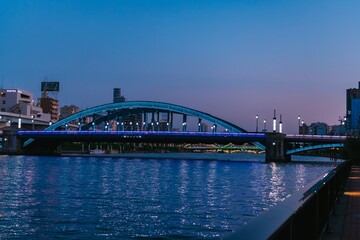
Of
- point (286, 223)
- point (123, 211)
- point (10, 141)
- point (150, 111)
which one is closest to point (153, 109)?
point (150, 111)

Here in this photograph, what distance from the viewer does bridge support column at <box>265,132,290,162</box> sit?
14175cm

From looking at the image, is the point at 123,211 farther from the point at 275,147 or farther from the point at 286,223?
the point at 275,147

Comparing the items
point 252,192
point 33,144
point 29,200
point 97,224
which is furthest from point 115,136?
point 97,224

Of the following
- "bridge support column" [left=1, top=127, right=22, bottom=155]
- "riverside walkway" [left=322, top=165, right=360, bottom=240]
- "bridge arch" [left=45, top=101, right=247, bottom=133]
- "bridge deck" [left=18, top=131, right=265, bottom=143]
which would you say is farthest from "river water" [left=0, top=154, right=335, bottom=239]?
"bridge arch" [left=45, top=101, right=247, bottom=133]

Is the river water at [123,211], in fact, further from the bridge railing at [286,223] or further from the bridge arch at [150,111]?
the bridge arch at [150,111]

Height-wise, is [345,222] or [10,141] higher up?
[10,141]

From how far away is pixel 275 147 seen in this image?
142875 millimetres

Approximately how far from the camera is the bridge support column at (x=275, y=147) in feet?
465

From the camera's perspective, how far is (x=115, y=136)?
137625 mm

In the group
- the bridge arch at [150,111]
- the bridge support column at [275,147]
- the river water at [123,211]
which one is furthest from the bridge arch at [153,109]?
the river water at [123,211]

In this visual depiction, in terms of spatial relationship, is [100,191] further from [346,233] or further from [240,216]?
[346,233]

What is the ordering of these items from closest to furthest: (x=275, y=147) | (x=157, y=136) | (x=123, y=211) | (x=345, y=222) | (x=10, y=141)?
(x=345, y=222) < (x=123, y=211) < (x=157, y=136) < (x=275, y=147) < (x=10, y=141)

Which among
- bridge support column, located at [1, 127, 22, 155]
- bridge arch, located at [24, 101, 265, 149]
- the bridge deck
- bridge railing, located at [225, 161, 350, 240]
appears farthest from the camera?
Result: bridge arch, located at [24, 101, 265, 149]

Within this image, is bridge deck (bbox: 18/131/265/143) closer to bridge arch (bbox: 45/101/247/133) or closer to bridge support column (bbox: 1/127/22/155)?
bridge support column (bbox: 1/127/22/155)
